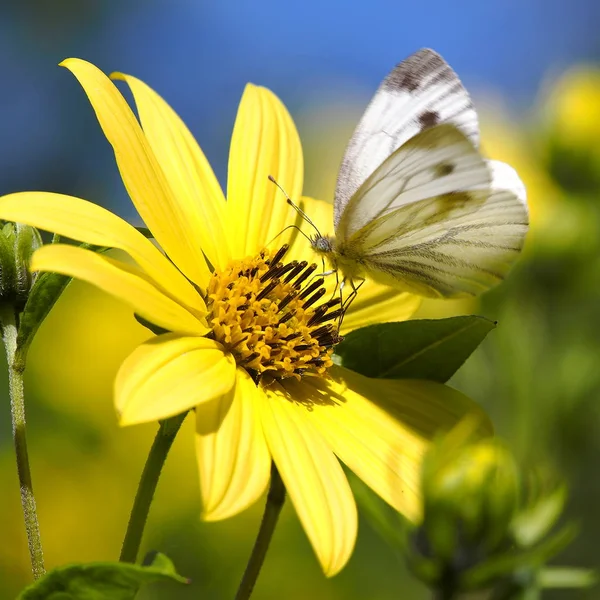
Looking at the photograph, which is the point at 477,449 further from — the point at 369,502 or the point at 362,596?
the point at 362,596

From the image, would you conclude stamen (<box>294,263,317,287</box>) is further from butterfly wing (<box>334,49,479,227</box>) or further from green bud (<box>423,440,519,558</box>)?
green bud (<box>423,440,519,558</box>)

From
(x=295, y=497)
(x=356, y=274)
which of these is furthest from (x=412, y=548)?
(x=356, y=274)

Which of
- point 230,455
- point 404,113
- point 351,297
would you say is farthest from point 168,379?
point 404,113

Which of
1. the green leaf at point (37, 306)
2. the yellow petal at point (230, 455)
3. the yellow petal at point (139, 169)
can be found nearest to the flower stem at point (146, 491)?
the yellow petal at point (230, 455)

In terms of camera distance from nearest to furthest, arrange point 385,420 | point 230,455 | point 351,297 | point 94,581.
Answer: point 94,581 → point 230,455 → point 385,420 → point 351,297

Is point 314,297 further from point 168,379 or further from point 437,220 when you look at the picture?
point 168,379

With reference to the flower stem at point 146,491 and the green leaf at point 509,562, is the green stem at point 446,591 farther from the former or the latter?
the flower stem at point 146,491
